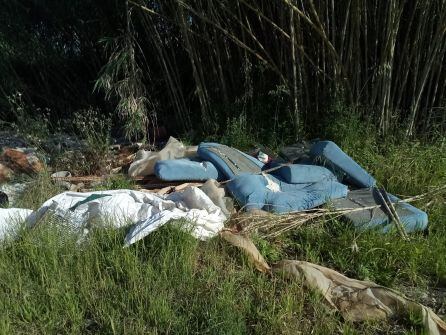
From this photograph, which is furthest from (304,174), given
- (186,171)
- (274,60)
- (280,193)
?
(274,60)

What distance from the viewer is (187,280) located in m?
2.39

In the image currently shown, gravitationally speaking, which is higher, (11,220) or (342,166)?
(11,220)

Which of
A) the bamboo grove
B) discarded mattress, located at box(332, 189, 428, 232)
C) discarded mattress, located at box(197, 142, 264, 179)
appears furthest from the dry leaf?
the bamboo grove

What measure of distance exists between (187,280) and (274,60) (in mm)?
3186

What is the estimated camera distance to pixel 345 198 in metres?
3.30

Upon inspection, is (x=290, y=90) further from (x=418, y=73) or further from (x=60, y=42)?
(x=60, y=42)

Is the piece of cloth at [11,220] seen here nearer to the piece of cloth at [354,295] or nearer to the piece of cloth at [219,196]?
the piece of cloth at [219,196]

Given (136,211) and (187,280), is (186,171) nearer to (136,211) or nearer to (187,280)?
(136,211)

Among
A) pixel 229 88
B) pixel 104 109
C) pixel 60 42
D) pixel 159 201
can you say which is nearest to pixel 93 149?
pixel 159 201

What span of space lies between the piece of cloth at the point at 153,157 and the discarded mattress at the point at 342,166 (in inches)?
43.7

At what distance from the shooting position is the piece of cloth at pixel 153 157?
4000mm

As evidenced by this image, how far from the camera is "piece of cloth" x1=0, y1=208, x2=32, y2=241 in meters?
2.77

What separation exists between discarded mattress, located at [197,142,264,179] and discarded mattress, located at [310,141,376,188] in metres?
0.48

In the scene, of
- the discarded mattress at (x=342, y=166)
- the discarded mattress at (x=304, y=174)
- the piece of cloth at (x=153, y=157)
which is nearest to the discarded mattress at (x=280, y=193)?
the discarded mattress at (x=304, y=174)
